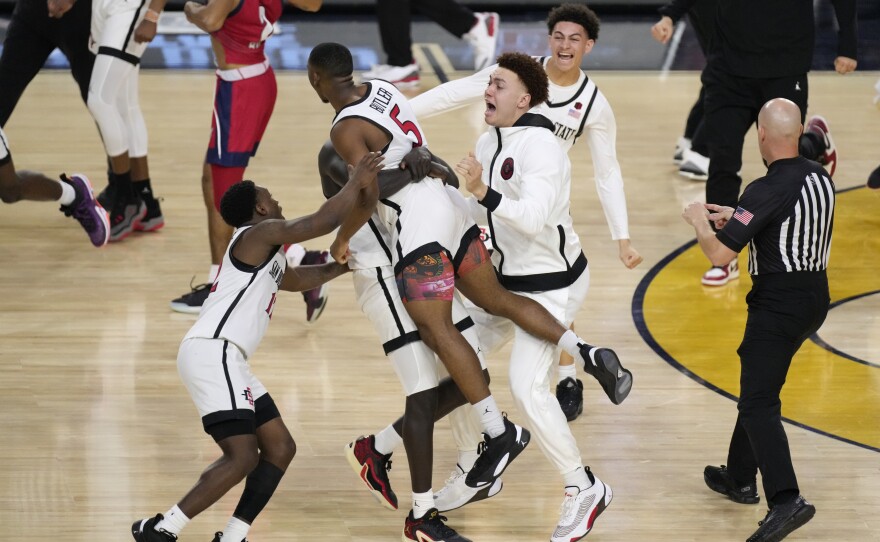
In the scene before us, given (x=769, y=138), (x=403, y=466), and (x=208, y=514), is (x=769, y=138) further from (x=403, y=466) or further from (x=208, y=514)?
(x=208, y=514)

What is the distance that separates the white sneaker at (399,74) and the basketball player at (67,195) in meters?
4.28

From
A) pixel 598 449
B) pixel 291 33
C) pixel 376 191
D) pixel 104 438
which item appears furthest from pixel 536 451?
pixel 291 33

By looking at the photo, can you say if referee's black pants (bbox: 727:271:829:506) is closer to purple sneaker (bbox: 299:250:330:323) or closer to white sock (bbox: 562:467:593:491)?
white sock (bbox: 562:467:593:491)

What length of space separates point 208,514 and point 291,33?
9.22 metres

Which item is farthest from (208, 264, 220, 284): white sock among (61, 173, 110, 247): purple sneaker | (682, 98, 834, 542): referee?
(682, 98, 834, 542): referee

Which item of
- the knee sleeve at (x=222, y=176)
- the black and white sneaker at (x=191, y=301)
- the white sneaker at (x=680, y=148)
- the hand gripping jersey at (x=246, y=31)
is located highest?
the hand gripping jersey at (x=246, y=31)

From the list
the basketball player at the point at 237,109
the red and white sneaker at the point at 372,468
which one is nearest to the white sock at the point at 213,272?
the basketball player at the point at 237,109

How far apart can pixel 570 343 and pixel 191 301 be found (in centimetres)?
279

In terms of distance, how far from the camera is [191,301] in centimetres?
665

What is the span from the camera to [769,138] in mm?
4344

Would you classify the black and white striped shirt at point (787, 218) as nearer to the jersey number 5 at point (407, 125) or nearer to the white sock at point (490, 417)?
the white sock at point (490, 417)

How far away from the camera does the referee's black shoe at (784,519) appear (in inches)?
168

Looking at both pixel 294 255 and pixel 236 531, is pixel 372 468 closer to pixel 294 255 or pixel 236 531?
pixel 236 531

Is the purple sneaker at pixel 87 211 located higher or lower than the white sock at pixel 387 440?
lower
